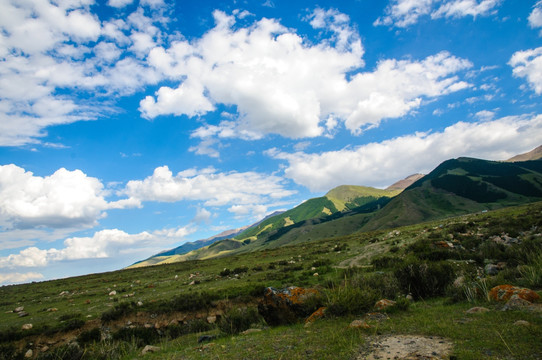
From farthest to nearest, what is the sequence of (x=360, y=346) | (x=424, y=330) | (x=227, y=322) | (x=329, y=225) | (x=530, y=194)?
(x=329, y=225), (x=530, y=194), (x=227, y=322), (x=424, y=330), (x=360, y=346)

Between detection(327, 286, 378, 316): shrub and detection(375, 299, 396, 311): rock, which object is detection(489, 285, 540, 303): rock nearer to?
detection(375, 299, 396, 311): rock

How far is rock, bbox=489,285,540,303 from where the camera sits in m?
6.55

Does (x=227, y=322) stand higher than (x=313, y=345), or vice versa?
(x=313, y=345)

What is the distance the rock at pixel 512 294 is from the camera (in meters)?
6.55

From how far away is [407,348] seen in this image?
201 inches

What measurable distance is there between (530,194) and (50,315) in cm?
21281

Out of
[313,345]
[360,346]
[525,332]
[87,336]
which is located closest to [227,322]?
[313,345]

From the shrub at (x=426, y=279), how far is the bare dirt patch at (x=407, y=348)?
5.10m

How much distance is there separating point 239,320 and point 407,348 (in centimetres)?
731

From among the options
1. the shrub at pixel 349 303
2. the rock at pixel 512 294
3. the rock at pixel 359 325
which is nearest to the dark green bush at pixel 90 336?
the shrub at pixel 349 303

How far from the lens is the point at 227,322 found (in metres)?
A: 10.4

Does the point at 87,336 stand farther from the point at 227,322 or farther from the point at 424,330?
the point at 424,330

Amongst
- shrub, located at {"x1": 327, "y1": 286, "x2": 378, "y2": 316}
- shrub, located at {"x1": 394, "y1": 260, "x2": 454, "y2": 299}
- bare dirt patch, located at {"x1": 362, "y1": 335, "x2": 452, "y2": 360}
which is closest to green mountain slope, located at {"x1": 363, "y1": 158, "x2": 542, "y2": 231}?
shrub, located at {"x1": 394, "y1": 260, "x2": 454, "y2": 299}

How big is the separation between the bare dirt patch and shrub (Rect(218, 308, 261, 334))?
6.10m
